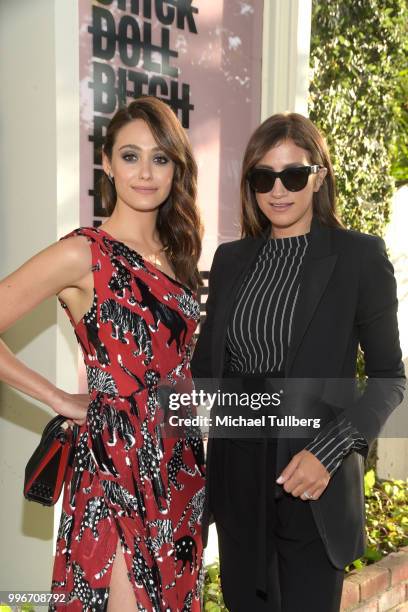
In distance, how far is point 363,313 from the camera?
223cm

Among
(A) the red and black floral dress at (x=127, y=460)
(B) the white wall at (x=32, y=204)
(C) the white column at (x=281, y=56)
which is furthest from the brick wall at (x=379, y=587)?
(C) the white column at (x=281, y=56)

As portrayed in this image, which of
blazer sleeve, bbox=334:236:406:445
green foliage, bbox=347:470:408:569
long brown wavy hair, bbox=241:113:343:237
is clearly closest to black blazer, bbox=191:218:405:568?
blazer sleeve, bbox=334:236:406:445

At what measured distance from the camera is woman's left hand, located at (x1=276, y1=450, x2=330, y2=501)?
2.12m

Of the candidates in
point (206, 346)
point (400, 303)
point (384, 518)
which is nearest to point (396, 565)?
point (384, 518)

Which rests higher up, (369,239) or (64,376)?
(369,239)

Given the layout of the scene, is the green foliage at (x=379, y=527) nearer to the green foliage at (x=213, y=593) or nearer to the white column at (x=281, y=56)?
the green foliage at (x=213, y=593)

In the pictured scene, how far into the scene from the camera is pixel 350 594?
4000mm

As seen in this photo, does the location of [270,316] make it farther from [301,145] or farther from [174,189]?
[174,189]

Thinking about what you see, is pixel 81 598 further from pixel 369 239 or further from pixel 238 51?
pixel 238 51

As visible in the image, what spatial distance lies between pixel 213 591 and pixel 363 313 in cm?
246

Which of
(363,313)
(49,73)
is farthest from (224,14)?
(363,313)

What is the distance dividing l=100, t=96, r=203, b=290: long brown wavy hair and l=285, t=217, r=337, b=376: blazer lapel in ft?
1.85

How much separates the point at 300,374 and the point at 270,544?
561 mm

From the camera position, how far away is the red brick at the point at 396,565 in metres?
4.34
